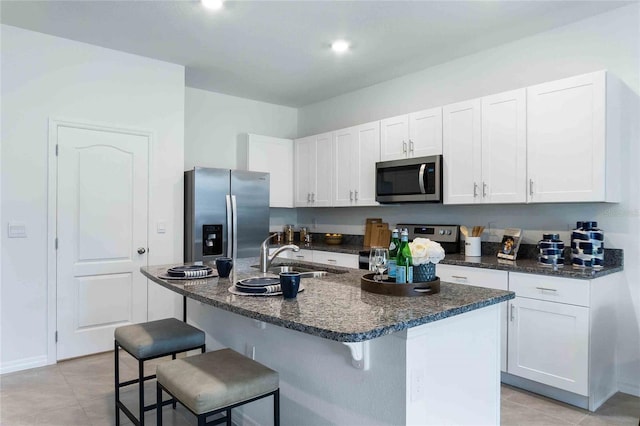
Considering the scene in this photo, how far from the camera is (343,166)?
4.69 metres

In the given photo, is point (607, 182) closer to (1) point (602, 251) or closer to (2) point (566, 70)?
(1) point (602, 251)

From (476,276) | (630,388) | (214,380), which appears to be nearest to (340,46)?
(476,276)

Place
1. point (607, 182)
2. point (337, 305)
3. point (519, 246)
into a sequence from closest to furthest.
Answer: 1. point (337, 305)
2. point (607, 182)
3. point (519, 246)

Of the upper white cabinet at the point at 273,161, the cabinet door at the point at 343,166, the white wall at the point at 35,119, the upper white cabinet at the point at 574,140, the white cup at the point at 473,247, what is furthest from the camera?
the upper white cabinet at the point at 273,161

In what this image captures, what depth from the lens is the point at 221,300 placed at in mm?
1676

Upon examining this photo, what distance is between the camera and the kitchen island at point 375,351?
1.42 metres

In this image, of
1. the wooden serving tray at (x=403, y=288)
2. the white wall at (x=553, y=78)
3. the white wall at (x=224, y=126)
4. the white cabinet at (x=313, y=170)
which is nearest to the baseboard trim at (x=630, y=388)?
the white wall at (x=553, y=78)

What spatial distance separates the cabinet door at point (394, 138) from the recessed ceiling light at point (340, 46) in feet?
2.80

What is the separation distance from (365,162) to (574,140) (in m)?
2.01

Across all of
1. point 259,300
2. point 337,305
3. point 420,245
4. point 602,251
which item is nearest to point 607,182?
point 602,251

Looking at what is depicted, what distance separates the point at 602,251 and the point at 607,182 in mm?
495

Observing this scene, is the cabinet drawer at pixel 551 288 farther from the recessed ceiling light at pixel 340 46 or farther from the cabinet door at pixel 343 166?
the recessed ceiling light at pixel 340 46

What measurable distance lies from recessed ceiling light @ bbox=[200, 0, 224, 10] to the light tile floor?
2.69 metres

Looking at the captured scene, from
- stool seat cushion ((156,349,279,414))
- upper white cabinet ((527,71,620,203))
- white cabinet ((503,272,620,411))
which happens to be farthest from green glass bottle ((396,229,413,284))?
upper white cabinet ((527,71,620,203))
